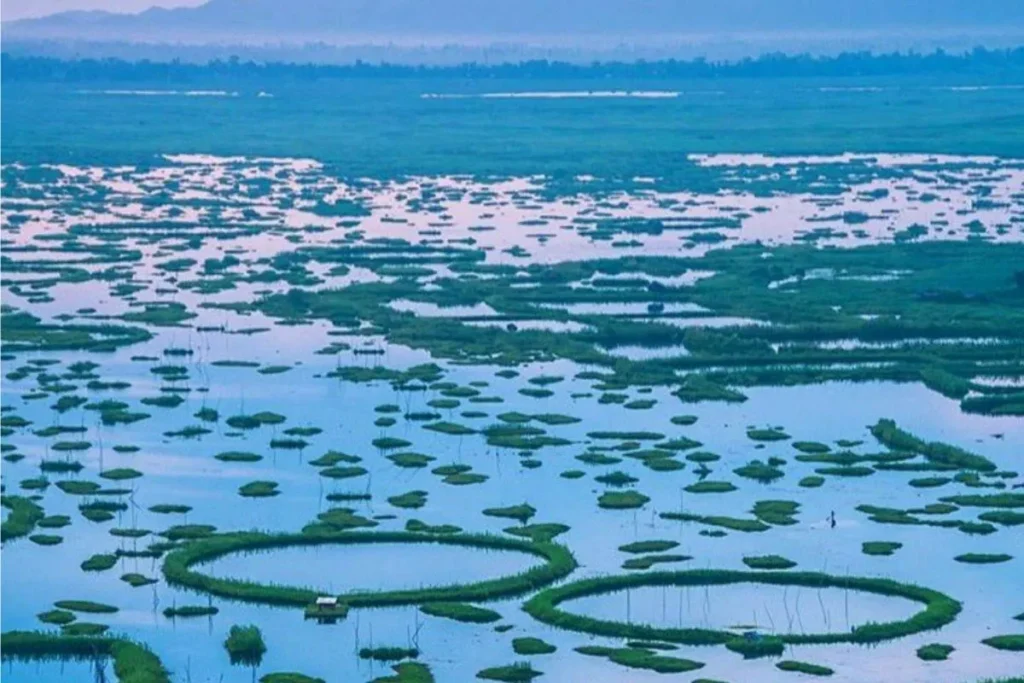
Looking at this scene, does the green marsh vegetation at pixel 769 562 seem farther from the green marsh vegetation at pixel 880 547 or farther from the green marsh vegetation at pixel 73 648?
the green marsh vegetation at pixel 73 648

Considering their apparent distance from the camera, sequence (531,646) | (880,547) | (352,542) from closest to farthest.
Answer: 1. (531,646)
2. (880,547)
3. (352,542)

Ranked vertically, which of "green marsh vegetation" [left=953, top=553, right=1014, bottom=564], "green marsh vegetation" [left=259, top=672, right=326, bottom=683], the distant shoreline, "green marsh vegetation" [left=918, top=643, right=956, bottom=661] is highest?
the distant shoreline

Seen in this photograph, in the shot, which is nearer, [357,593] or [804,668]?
Result: [804,668]

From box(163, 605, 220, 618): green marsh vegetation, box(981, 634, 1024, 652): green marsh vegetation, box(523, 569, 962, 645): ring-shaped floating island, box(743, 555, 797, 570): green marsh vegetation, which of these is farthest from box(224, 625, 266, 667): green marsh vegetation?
box(981, 634, 1024, 652): green marsh vegetation

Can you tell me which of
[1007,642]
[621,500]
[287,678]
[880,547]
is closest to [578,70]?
[621,500]

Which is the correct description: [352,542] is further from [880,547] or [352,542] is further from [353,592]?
[880,547]

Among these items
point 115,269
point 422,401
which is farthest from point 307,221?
point 422,401

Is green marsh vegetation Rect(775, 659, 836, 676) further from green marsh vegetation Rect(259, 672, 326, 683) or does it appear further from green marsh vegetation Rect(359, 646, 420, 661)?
green marsh vegetation Rect(259, 672, 326, 683)

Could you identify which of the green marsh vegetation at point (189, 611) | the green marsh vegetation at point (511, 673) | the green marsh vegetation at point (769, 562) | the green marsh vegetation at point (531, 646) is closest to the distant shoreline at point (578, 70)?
the green marsh vegetation at point (769, 562)
